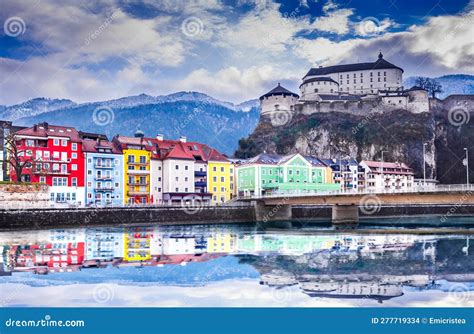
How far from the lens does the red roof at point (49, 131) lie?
2272cm

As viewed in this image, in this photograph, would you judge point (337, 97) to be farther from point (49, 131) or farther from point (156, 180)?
point (49, 131)

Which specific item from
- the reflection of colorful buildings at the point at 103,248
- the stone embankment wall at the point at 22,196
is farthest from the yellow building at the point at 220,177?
the reflection of colorful buildings at the point at 103,248

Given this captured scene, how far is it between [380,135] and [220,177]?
18.0 m

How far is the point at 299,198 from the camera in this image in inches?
965

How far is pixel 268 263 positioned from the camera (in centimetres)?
939

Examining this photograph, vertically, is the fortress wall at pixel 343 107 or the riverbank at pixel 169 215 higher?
the fortress wall at pixel 343 107

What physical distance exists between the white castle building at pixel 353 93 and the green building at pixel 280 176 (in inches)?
657

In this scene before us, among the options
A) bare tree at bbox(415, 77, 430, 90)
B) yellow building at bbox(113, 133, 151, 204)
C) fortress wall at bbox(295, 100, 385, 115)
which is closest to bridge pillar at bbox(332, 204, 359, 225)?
yellow building at bbox(113, 133, 151, 204)

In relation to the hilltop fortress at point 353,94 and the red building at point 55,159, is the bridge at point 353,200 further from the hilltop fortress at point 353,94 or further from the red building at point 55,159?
the hilltop fortress at point 353,94

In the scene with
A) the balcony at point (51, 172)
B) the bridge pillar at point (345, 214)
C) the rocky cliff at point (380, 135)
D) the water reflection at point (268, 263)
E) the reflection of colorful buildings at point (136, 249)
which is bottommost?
the water reflection at point (268, 263)

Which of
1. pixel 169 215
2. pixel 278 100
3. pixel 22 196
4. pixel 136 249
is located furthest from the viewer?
pixel 278 100

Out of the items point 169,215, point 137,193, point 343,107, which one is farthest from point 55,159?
point 343,107

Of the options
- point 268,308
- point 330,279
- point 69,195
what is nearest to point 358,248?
point 330,279

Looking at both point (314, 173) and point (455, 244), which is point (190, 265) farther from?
point (314, 173)
